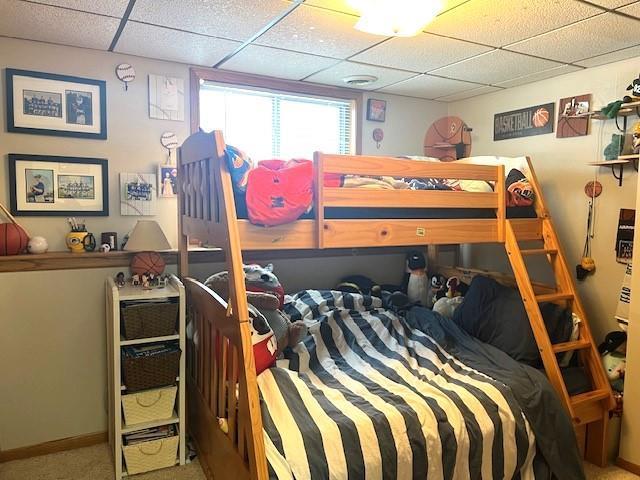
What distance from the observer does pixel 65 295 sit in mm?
2703

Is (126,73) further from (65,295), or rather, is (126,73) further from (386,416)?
(386,416)

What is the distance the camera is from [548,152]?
3.28 meters

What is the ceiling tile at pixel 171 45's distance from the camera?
2412mm

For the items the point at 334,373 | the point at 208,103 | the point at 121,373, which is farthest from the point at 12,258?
the point at 334,373

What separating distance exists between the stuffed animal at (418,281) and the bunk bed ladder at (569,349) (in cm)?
101

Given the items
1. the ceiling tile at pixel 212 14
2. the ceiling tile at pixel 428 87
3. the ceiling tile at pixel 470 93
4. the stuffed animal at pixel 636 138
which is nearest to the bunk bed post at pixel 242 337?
the ceiling tile at pixel 212 14

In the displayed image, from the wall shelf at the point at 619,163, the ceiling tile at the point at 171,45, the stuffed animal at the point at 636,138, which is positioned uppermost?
the ceiling tile at the point at 171,45

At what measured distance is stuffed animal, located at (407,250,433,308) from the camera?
3592 millimetres

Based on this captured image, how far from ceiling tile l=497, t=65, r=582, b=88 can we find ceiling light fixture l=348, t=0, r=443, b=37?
1385 millimetres

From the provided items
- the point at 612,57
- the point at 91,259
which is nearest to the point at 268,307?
the point at 91,259

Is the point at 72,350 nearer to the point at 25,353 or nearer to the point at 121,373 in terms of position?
the point at 25,353

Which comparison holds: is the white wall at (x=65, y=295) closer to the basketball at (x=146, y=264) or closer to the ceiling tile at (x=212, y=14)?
the basketball at (x=146, y=264)

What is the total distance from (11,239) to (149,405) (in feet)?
3.67

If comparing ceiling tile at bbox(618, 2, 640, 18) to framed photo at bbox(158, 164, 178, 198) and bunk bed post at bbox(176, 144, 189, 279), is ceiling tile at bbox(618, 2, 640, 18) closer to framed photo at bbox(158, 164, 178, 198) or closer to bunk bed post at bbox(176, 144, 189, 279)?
bunk bed post at bbox(176, 144, 189, 279)
